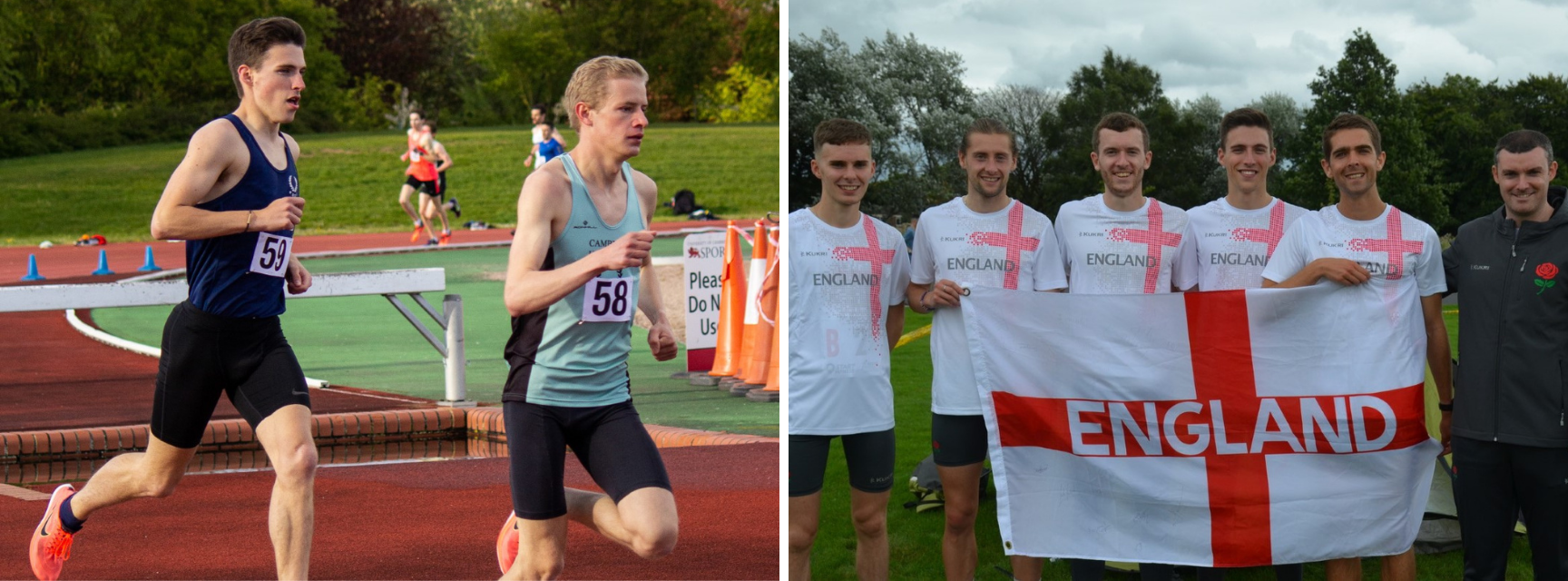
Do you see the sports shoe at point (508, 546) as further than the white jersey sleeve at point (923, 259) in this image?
No

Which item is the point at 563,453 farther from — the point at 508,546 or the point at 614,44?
the point at 614,44

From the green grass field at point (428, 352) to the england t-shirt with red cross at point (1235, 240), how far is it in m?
3.92

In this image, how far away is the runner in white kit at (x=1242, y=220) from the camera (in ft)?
18.1

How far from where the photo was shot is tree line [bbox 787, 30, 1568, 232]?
7785 mm

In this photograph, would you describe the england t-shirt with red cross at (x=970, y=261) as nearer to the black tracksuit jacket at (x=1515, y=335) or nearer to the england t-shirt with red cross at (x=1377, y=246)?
the england t-shirt with red cross at (x=1377, y=246)

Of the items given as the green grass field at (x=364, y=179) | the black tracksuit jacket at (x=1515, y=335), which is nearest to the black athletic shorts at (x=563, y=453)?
the black tracksuit jacket at (x=1515, y=335)

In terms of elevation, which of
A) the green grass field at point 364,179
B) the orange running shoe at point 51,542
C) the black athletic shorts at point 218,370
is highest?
the green grass field at point 364,179

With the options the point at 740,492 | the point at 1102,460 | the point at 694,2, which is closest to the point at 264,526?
the point at 740,492

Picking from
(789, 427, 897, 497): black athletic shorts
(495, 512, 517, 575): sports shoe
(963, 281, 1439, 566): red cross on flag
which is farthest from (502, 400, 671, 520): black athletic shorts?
(963, 281, 1439, 566): red cross on flag

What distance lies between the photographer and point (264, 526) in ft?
22.0

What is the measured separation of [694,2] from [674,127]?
16.9 ft

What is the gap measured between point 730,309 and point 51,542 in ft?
18.9

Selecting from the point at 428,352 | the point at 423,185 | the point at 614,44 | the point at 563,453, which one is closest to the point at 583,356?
the point at 563,453

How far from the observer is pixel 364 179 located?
119 ft
